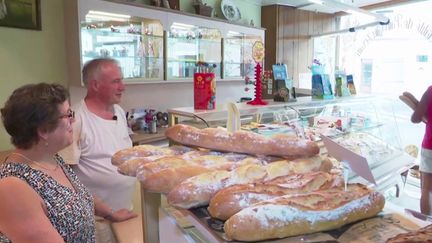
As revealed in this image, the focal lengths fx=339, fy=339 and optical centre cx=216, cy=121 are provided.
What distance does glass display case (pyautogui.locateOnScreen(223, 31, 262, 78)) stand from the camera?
15.3ft

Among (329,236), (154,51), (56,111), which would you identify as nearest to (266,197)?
(329,236)

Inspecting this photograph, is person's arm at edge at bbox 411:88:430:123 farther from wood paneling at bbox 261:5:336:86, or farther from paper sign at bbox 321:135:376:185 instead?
wood paneling at bbox 261:5:336:86

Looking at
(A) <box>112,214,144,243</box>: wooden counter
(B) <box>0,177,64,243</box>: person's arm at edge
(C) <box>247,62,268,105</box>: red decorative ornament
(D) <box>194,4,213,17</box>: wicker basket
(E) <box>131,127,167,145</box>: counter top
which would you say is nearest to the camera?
(B) <box>0,177,64,243</box>: person's arm at edge

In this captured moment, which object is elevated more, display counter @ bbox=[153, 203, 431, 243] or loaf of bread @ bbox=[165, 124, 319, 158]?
loaf of bread @ bbox=[165, 124, 319, 158]

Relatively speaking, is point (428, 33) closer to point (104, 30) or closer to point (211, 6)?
point (211, 6)

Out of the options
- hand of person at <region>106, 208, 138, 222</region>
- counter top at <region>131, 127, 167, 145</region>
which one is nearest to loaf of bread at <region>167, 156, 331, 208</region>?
hand of person at <region>106, 208, 138, 222</region>

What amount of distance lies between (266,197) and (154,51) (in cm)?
320

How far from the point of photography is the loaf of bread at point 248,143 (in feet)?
3.61

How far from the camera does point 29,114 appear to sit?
115 cm

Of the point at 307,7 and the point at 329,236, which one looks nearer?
the point at 329,236

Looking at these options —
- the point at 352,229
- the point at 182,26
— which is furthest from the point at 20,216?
the point at 182,26

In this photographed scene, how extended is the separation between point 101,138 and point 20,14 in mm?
1613

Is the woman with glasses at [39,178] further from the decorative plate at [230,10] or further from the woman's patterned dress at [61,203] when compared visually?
the decorative plate at [230,10]

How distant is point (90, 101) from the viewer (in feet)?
6.93
